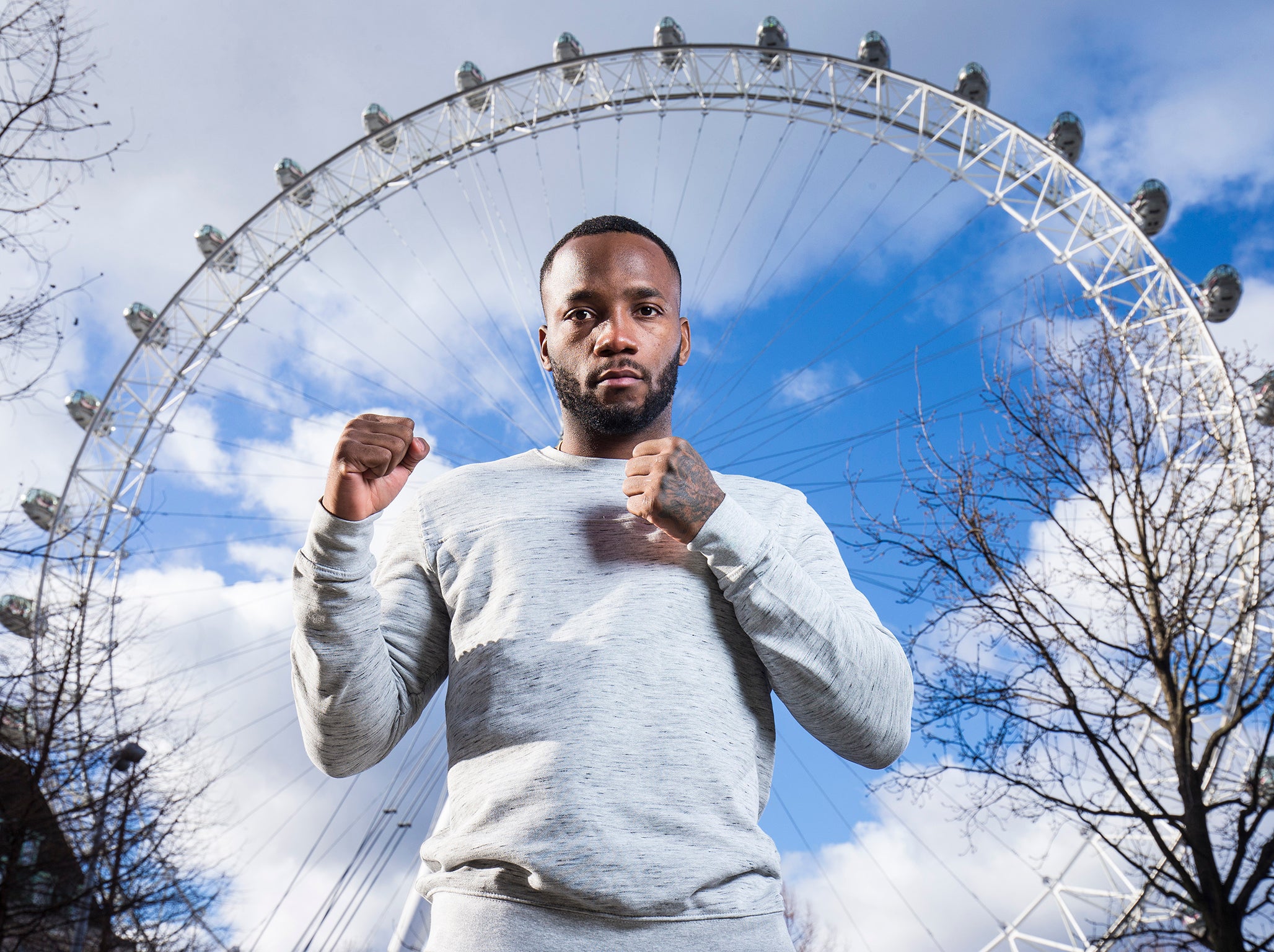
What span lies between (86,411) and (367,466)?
23.1 metres

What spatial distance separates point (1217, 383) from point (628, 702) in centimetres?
1461

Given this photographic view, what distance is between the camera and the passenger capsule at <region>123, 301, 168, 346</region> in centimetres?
2148

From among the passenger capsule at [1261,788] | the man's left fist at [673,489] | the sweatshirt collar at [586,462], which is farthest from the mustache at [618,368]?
the passenger capsule at [1261,788]

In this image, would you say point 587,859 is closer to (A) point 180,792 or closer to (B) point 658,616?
(B) point 658,616

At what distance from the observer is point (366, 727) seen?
158 centimetres

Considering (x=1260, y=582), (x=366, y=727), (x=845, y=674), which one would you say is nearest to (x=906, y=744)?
(x=845, y=674)

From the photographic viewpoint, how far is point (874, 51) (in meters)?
18.6

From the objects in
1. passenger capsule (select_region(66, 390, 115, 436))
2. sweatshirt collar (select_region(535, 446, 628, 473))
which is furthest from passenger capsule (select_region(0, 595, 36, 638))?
sweatshirt collar (select_region(535, 446, 628, 473))

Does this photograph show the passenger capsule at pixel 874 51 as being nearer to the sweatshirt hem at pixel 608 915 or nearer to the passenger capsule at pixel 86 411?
the passenger capsule at pixel 86 411

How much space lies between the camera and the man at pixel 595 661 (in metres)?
1.32

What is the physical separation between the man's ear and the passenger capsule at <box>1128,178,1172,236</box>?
57.4ft

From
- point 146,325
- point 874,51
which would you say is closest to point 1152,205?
point 874,51

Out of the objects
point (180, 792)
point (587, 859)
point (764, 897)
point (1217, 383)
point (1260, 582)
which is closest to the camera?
point (587, 859)

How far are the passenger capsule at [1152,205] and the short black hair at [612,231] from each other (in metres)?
17.3
